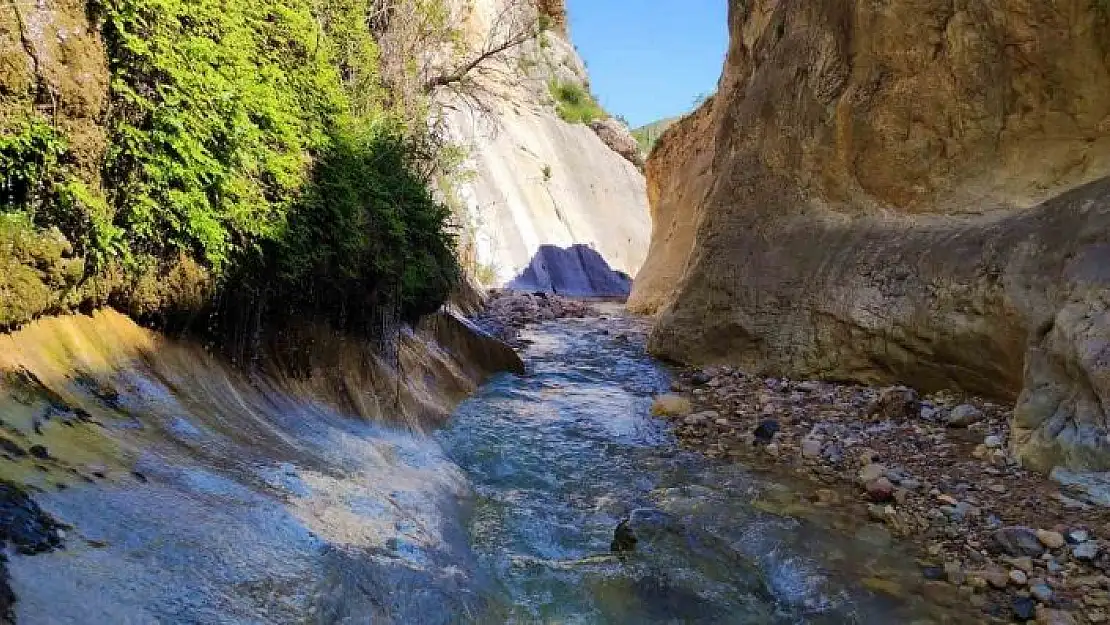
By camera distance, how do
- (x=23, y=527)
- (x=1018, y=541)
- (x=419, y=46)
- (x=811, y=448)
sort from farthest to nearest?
(x=419, y=46)
(x=811, y=448)
(x=1018, y=541)
(x=23, y=527)

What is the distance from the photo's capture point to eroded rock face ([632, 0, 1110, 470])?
542cm

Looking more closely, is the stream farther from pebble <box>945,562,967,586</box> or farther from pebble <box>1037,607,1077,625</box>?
pebble <box>1037,607,1077,625</box>

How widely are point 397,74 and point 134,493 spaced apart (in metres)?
8.39

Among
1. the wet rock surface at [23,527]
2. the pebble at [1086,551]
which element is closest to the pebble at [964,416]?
the pebble at [1086,551]

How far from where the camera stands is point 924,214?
26.5 feet

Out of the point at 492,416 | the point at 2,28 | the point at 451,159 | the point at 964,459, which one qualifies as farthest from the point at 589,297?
the point at 2,28

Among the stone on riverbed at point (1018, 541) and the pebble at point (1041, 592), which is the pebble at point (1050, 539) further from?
the pebble at point (1041, 592)

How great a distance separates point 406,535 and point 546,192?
29174mm

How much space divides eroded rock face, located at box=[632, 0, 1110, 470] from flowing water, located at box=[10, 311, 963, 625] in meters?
2.29

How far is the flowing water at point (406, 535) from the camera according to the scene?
2283 mm

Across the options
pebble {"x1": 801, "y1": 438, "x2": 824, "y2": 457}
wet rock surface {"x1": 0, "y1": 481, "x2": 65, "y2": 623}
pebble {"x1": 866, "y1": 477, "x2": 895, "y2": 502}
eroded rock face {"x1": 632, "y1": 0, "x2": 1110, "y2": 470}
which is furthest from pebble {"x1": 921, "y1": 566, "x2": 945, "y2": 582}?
wet rock surface {"x1": 0, "y1": 481, "x2": 65, "y2": 623}

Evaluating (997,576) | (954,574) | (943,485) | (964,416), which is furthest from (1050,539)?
(964,416)

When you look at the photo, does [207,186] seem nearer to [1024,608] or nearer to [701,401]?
[1024,608]

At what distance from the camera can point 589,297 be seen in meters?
30.3
